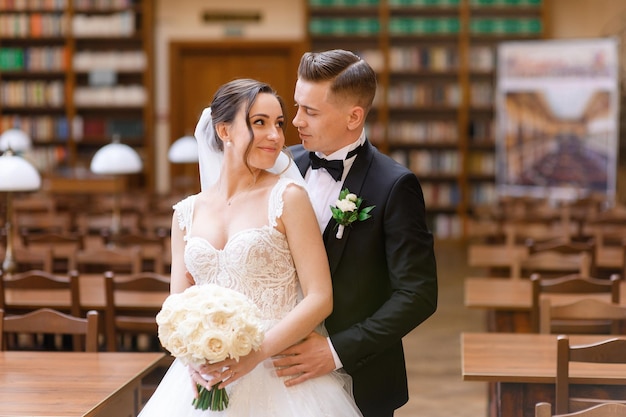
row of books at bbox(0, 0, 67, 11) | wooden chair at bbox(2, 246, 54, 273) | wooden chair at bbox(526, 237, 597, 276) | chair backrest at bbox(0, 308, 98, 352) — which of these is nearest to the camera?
chair backrest at bbox(0, 308, 98, 352)

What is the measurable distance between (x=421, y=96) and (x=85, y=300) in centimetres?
877

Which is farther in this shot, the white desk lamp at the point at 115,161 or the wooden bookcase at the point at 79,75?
the wooden bookcase at the point at 79,75

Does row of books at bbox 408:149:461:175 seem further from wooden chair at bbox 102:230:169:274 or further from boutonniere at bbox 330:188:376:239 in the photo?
boutonniere at bbox 330:188:376:239

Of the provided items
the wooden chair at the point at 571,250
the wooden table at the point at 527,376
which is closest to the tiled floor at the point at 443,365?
the wooden chair at the point at 571,250

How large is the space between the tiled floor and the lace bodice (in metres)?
2.71

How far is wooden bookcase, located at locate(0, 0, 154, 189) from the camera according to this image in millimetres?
12617

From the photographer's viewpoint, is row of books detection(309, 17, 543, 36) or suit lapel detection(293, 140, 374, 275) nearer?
suit lapel detection(293, 140, 374, 275)

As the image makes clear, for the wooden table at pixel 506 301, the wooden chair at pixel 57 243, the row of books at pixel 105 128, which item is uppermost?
the row of books at pixel 105 128

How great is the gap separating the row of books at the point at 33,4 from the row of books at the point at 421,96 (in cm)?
448

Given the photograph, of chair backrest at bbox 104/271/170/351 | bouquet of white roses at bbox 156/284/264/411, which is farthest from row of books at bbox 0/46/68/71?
bouquet of white roses at bbox 156/284/264/411

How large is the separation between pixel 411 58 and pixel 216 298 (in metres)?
10.8

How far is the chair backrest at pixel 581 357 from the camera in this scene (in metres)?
2.86

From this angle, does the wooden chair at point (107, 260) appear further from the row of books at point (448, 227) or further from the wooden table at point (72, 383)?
the row of books at point (448, 227)

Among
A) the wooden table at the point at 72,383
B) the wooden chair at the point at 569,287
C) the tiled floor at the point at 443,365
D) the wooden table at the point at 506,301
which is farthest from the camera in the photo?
the tiled floor at the point at 443,365
